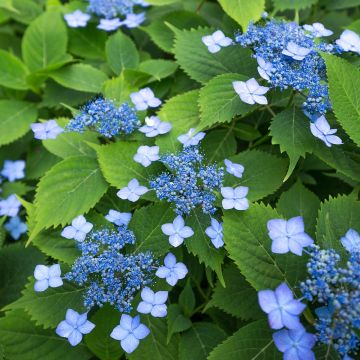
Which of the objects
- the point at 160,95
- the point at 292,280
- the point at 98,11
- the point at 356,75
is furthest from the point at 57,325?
the point at 98,11

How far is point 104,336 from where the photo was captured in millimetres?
1911

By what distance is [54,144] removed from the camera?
2.34 m

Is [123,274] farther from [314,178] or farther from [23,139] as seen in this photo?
[23,139]

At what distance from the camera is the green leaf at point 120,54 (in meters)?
2.67

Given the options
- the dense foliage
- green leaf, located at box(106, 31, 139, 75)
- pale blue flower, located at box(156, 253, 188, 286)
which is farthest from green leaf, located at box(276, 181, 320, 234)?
green leaf, located at box(106, 31, 139, 75)

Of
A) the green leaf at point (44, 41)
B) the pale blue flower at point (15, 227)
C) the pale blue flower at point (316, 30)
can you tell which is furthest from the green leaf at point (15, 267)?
the pale blue flower at point (316, 30)

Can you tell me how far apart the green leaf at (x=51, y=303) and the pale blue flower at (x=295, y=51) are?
1346 millimetres

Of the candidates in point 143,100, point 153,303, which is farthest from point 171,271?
point 143,100

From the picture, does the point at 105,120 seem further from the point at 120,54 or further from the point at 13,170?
the point at 13,170

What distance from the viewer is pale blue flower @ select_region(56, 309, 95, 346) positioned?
5.84ft

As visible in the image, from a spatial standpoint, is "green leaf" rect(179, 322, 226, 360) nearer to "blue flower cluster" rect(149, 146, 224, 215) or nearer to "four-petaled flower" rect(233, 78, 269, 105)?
"blue flower cluster" rect(149, 146, 224, 215)

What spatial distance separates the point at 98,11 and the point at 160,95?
754mm

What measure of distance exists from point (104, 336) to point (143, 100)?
3.72 ft

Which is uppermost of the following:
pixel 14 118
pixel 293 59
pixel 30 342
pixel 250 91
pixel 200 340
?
pixel 293 59
